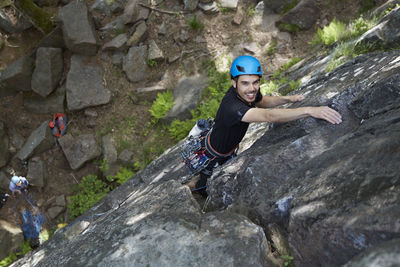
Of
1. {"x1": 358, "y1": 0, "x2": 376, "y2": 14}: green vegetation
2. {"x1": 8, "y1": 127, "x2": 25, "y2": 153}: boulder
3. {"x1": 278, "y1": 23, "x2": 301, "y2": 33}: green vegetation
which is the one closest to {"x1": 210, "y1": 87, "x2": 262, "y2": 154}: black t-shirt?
{"x1": 278, "y1": 23, "x2": 301, "y2": 33}: green vegetation

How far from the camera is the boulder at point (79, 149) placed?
10445 millimetres

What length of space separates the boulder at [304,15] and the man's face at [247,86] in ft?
24.1

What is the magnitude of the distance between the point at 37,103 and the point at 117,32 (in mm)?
4588

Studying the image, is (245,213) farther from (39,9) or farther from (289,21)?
(39,9)

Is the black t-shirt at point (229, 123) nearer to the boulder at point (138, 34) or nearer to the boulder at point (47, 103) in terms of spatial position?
the boulder at point (138, 34)

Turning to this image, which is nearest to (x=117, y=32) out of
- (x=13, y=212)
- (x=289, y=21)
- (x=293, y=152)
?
(x=289, y=21)

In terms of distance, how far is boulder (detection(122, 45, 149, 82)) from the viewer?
10949mm

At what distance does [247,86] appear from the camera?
3.66 meters

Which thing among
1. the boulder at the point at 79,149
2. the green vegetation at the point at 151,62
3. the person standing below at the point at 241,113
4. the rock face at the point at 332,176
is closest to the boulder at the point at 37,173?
the boulder at the point at 79,149

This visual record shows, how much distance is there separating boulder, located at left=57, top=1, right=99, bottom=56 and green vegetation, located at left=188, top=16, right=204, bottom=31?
400cm

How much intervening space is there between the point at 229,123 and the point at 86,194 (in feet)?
27.9

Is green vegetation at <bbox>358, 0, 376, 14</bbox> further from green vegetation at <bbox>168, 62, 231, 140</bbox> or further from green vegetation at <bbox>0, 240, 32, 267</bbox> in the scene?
green vegetation at <bbox>0, 240, 32, 267</bbox>

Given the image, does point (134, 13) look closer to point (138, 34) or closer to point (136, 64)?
point (138, 34)

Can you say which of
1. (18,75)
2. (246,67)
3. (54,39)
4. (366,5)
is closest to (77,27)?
(54,39)
